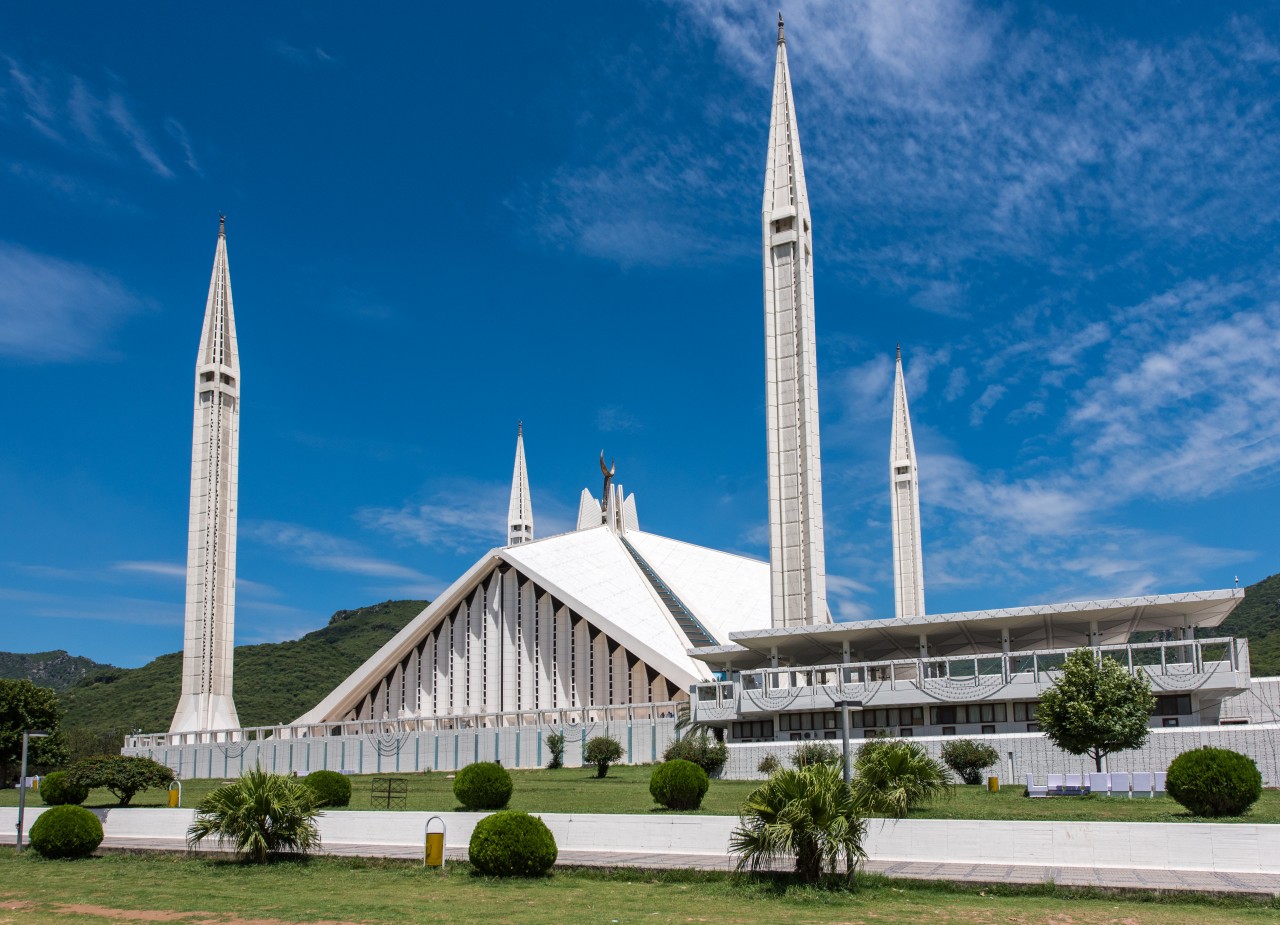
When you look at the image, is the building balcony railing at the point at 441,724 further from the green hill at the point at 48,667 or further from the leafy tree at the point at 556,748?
the green hill at the point at 48,667

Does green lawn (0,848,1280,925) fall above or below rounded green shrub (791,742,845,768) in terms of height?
below

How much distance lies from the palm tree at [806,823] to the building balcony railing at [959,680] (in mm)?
14728

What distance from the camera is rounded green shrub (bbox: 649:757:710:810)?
21453 mm

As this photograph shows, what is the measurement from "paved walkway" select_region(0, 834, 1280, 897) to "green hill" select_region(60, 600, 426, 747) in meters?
49.2

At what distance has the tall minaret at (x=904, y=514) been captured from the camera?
5700 centimetres

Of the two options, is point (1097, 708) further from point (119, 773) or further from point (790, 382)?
point (790, 382)

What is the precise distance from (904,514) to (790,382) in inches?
679

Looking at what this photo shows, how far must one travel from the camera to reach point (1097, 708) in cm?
2344

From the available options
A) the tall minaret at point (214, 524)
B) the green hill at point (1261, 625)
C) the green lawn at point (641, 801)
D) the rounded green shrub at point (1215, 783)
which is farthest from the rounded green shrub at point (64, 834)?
the green hill at point (1261, 625)

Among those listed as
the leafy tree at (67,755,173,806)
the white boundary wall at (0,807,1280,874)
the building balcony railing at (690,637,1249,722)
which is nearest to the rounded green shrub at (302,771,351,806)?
the white boundary wall at (0,807,1280,874)

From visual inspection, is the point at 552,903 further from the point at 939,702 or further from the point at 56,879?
the point at 939,702

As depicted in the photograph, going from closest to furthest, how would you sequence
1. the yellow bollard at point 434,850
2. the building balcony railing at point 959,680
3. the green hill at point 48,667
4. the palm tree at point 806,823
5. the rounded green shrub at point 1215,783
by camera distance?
the palm tree at point 806,823
the yellow bollard at point 434,850
the rounded green shrub at point 1215,783
the building balcony railing at point 959,680
the green hill at point 48,667

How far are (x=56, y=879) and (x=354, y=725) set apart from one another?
1408 inches

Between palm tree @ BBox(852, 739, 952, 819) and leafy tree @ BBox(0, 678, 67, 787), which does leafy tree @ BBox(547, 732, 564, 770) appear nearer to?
leafy tree @ BBox(0, 678, 67, 787)
